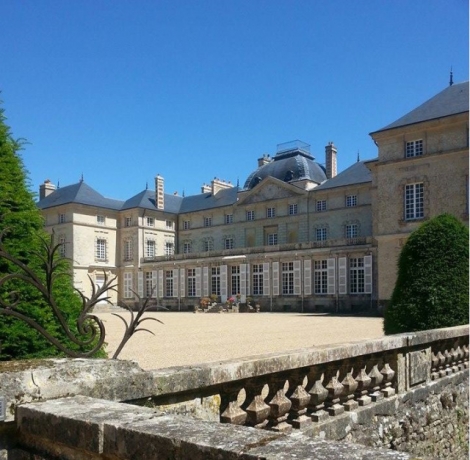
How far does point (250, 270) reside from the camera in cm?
3278

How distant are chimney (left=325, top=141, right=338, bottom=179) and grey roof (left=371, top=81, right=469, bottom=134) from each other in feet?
42.5

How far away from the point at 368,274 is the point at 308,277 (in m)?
3.91

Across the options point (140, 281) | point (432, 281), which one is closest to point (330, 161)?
point (140, 281)

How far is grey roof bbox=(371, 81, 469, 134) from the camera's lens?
23.3m

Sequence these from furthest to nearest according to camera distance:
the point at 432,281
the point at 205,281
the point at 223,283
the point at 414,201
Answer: the point at 205,281 < the point at 223,283 < the point at 414,201 < the point at 432,281

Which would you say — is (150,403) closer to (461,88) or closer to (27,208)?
(27,208)

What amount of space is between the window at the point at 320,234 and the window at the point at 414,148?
420 inches

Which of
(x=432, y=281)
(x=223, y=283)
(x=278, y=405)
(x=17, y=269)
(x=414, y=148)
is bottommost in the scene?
(x=223, y=283)

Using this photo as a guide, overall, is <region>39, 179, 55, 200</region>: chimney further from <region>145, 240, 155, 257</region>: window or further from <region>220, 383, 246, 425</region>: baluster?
<region>220, 383, 246, 425</region>: baluster

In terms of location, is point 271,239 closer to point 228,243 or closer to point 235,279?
point 228,243

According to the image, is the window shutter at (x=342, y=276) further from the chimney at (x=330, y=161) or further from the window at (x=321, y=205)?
the chimney at (x=330, y=161)

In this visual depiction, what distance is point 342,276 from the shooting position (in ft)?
93.0

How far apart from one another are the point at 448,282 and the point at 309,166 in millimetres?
31391

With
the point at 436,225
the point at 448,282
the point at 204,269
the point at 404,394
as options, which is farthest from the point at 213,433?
the point at 204,269
